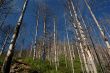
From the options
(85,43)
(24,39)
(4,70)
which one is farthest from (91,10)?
(24,39)

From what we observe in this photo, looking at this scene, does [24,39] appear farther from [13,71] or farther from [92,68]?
[92,68]

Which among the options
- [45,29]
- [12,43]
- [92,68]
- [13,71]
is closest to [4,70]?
[12,43]

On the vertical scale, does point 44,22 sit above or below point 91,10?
above

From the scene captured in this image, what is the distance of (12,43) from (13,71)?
763 cm

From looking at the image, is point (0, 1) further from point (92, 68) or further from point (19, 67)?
point (92, 68)

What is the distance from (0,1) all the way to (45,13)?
15.8 m

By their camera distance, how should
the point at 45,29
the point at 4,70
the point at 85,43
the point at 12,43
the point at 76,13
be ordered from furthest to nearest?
the point at 45,29
the point at 76,13
the point at 85,43
the point at 12,43
the point at 4,70

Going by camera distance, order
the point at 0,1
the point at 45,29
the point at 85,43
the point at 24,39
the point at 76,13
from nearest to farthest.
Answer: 1. the point at 85,43
2. the point at 0,1
3. the point at 76,13
4. the point at 45,29
5. the point at 24,39

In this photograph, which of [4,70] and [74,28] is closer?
[4,70]

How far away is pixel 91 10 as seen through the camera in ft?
54.9

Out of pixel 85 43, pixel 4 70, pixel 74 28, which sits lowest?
pixel 4 70

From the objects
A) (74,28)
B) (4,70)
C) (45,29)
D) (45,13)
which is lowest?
(4,70)

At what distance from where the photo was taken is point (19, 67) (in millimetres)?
16688

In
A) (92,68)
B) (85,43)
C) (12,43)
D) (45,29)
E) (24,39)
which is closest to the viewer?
(12,43)
